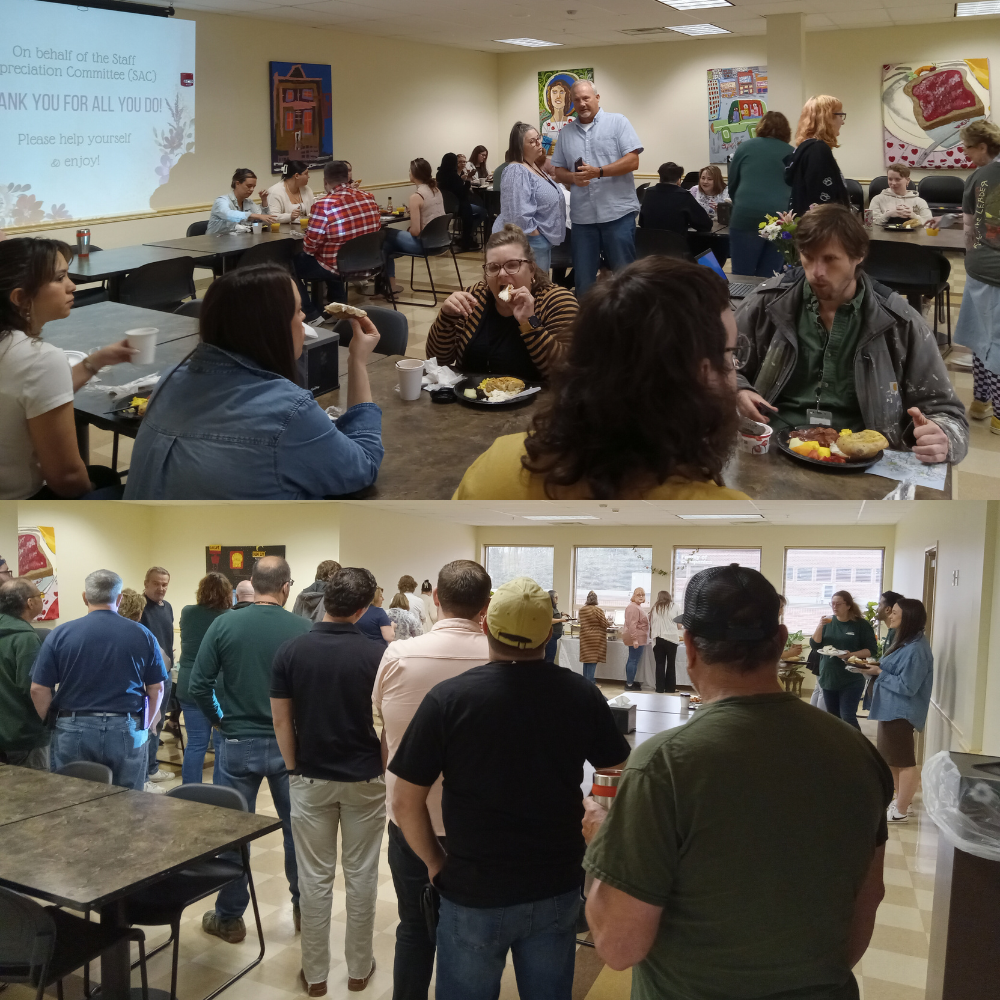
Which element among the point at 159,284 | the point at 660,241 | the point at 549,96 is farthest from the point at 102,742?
the point at 549,96

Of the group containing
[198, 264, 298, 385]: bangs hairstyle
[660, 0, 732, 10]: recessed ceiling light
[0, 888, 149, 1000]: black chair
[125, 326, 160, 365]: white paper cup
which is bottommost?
[0, 888, 149, 1000]: black chair

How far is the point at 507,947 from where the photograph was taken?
1936 mm

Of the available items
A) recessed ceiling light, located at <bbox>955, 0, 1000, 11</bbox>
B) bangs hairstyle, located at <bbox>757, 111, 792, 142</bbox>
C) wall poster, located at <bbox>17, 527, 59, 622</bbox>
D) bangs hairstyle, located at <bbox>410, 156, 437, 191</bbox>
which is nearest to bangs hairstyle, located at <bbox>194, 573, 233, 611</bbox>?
wall poster, located at <bbox>17, 527, 59, 622</bbox>

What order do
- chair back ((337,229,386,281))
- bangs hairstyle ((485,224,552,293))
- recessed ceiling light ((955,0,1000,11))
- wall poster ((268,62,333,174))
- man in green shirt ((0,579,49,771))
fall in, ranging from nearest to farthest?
bangs hairstyle ((485,224,552,293)), man in green shirt ((0,579,49,771)), chair back ((337,229,386,281)), recessed ceiling light ((955,0,1000,11)), wall poster ((268,62,333,174))

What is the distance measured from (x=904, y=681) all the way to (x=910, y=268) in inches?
137

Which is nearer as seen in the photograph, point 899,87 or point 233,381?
point 233,381

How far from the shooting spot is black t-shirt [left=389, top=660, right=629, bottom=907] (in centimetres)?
178

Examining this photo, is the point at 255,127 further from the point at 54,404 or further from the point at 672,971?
the point at 672,971

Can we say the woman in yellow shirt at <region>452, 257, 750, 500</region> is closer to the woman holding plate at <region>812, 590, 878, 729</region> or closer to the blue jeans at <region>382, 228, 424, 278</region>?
the woman holding plate at <region>812, 590, 878, 729</region>

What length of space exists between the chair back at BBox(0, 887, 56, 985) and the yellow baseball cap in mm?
1361

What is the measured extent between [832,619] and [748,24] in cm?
921

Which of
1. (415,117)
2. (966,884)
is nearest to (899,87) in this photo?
(415,117)

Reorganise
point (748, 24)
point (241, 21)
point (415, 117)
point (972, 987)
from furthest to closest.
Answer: point (415, 117) < point (748, 24) < point (241, 21) < point (972, 987)

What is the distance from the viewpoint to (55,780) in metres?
3.03
